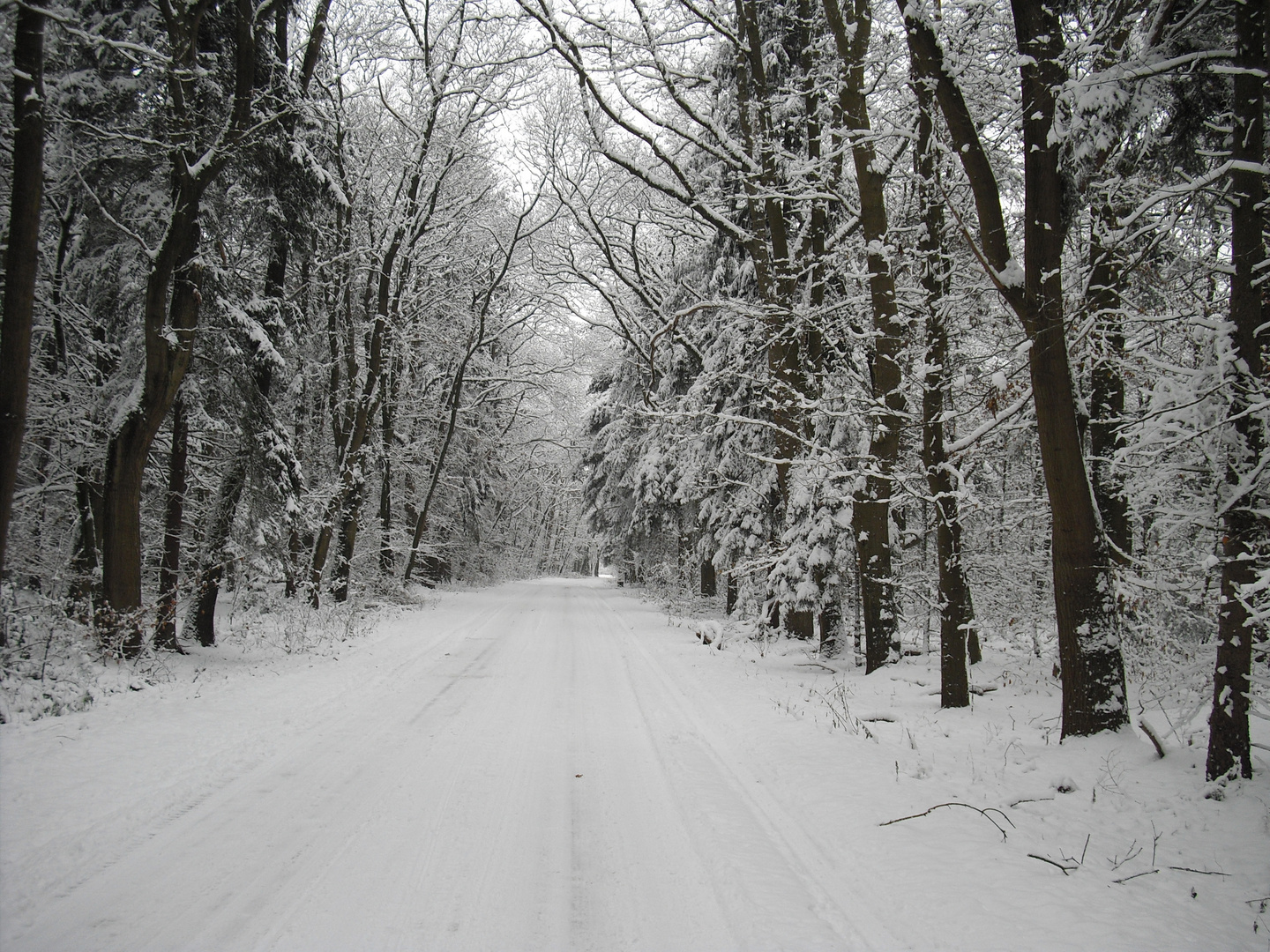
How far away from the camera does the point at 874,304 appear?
832cm

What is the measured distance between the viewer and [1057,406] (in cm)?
533

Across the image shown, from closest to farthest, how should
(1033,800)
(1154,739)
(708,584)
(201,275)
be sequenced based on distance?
1. (1033,800)
2. (1154,739)
3. (201,275)
4. (708,584)

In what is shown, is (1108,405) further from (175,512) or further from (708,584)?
(708,584)

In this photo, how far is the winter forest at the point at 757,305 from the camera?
4.80m

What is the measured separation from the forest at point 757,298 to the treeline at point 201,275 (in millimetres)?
68

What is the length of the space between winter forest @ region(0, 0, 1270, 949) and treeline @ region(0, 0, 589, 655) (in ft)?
0.24

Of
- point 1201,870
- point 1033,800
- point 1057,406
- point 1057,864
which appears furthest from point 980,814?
point 1057,406

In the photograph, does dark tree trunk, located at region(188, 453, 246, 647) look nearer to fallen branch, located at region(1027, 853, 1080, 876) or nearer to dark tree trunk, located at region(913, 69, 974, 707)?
dark tree trunk, located at region(913, 69, 974, 707)

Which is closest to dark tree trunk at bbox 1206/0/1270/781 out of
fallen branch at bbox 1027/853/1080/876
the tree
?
fallen branch at bbox 1027/853/1080/876

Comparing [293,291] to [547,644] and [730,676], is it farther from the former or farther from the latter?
[730,676]

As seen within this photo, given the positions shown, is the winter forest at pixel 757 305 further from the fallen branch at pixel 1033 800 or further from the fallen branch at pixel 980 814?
the fallen branch at pixel 980 814

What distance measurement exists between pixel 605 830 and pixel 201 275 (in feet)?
29.0

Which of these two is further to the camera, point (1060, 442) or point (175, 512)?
point (175, 512)

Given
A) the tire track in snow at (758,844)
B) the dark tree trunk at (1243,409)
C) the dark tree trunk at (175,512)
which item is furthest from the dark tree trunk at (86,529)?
the dark tree trunk at (1243,409)
